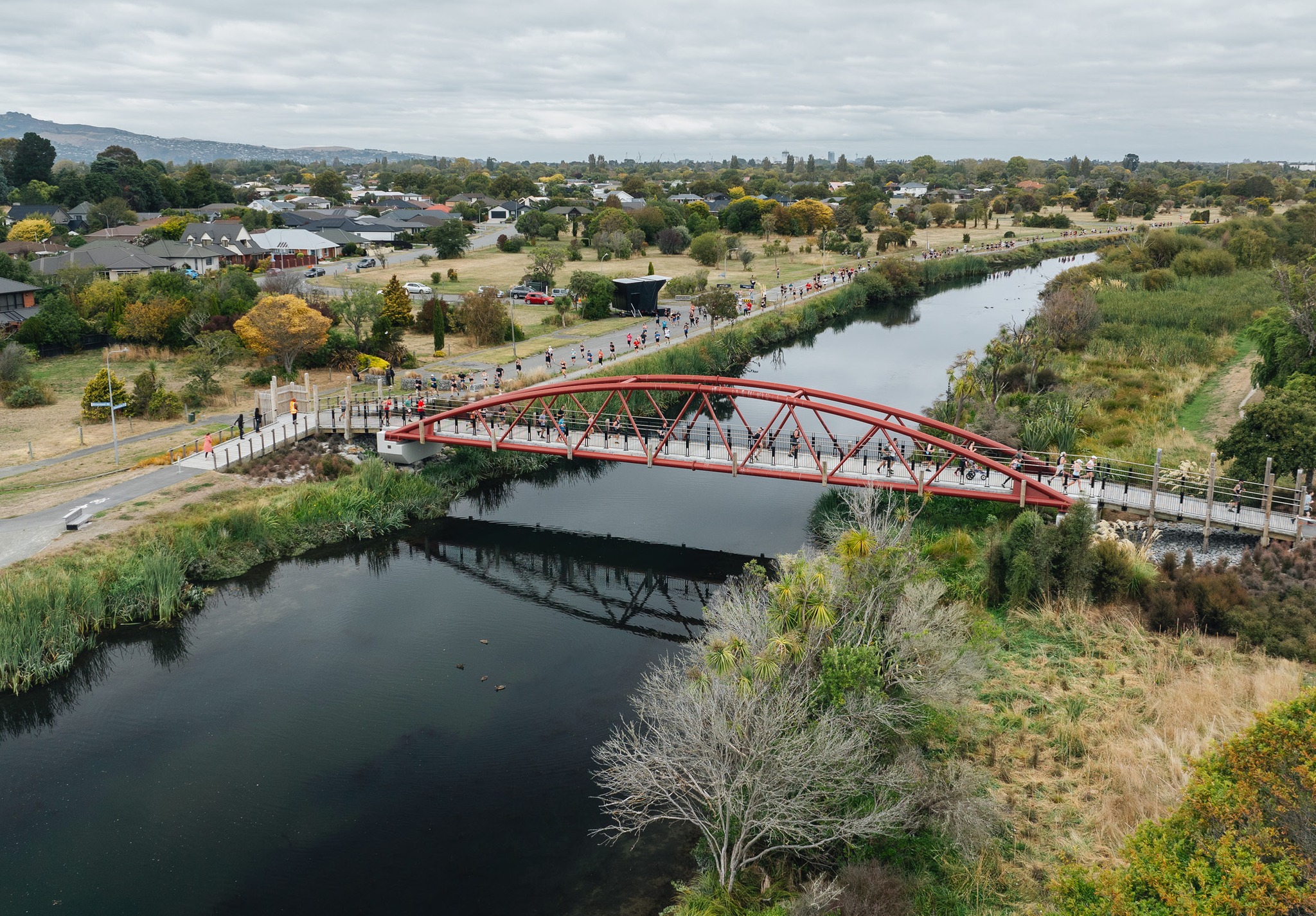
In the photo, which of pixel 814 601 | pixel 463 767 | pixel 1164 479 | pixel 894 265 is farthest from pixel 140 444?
pixel 894 265

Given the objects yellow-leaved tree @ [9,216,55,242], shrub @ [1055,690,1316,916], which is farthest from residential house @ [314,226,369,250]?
shrub @ [1055,690,1316,916]

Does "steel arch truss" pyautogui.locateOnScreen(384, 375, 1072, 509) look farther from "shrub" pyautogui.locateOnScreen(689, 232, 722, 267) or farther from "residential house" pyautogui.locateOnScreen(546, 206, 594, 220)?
"residential house" pyautogui.locateOnScreen(546, 206, 594, 220)

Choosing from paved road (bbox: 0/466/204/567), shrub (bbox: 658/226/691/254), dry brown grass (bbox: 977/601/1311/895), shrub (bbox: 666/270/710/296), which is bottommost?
dry brown grass (bbox: 977/601/1311/895)

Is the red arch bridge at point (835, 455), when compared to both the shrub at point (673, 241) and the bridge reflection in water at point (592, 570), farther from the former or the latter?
the shrub at point (673, 241)

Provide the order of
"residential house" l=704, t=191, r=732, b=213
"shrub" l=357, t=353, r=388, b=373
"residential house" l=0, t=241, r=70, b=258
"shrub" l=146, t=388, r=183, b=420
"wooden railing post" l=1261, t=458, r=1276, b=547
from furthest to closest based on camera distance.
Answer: "residential house" l=704, t=191, r=732, b=213 → "residential house" l=0, t=241, r=70, b=258 → "shrub" l=357, t=353, r=388, b=373 → "shrub" l=146, t=388, r=183, b=420 → "wooden railing post" l=1261, t=458, r=1276, b=547

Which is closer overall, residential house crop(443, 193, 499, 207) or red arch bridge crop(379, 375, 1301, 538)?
red arch bridge crop(379, 375, 1301, 538)

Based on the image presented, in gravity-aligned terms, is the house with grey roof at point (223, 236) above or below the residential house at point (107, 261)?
above

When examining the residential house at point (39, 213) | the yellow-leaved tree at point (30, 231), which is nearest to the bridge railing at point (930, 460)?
the yellow-leaved tree at point (30, 231)
